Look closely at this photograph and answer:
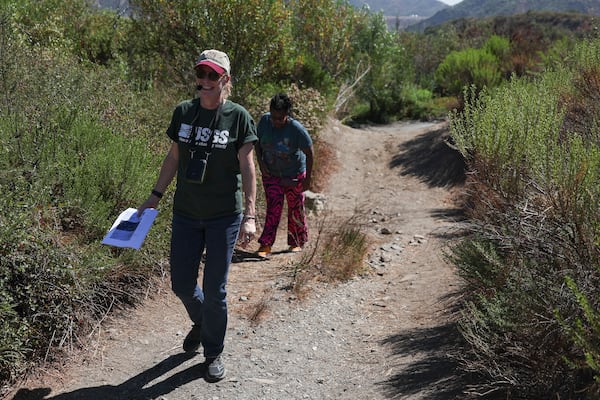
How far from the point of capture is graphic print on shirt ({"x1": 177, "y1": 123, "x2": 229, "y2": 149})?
3.20 meters

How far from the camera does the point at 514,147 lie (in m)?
4.01

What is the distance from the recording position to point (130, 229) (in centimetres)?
335

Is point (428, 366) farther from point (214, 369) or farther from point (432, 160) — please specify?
point (432, 160)

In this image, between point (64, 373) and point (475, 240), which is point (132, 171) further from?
point (475, 240)

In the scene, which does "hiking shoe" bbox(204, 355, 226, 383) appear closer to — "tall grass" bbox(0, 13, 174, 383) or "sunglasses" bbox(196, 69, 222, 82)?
"tall grass" bbox(0, 13, 174, 383)

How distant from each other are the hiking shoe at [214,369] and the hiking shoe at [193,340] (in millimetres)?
253

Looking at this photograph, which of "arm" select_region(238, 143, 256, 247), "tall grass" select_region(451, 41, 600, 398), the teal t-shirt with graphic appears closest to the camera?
"tall grass" select_region(451, 41, 600, 398)

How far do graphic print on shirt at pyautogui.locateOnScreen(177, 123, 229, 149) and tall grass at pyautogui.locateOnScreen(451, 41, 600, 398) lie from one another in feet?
5.73

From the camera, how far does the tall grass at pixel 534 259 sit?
2.84 meters

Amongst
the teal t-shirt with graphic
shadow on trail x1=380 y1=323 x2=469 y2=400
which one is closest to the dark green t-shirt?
shadow on trail x1=380 y1=323 x2=469 y2=400

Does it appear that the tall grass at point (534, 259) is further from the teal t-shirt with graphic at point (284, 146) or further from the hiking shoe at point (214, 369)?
the teal t-shirt with graphic at point (284, 146)

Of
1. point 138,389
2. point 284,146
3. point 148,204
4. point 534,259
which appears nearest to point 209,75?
point 148,204

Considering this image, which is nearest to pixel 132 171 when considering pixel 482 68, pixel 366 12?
pixel 482 68

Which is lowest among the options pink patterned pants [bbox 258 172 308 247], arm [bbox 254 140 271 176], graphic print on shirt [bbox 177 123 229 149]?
pink patterned pants [bbox 258 172 308 247]
